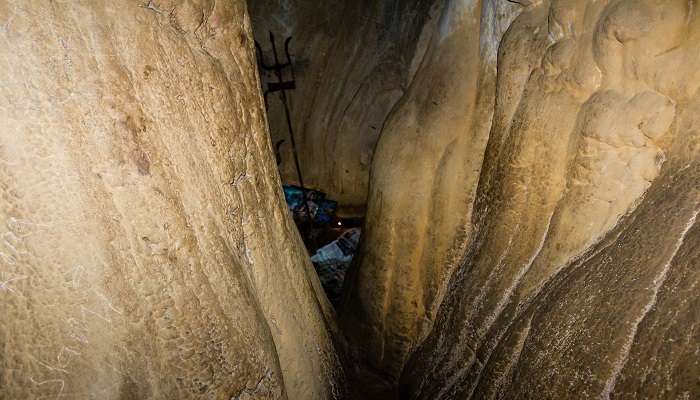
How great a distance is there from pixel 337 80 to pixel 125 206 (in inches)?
154

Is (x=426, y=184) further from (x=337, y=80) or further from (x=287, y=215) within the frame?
(x=337, y=80)

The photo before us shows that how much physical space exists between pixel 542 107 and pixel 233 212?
1.00 meters

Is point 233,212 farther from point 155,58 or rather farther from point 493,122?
point 493,122

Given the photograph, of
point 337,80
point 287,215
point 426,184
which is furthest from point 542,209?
point 337,80

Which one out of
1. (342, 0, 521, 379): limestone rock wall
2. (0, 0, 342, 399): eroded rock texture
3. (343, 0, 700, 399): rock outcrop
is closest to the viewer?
(0, 0, 342, 399): eroded rock texture

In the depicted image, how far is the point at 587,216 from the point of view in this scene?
1.54 metres

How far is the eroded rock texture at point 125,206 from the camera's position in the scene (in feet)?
3.84

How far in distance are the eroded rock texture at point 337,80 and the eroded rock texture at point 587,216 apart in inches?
108

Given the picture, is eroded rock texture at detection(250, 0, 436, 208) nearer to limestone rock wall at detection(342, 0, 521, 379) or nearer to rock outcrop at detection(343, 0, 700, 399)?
limestone rock wall at detection(342, 0, 521, 379)

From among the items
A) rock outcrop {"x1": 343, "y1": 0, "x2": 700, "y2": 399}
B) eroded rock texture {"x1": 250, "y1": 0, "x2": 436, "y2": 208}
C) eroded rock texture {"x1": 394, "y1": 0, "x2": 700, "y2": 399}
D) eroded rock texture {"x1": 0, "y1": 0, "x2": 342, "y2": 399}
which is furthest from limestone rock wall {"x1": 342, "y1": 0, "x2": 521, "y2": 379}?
→ eroded rock texture {"x1": 250, "y1": 0, "x2": 436, "y2": 208}

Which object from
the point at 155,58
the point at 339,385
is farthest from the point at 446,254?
the point at 155,58

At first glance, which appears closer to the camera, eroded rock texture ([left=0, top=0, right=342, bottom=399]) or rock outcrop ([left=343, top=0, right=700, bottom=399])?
eroded rock texture ([left=0, top=0, right=342, bottom=399])

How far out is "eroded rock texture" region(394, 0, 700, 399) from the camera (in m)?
1.26

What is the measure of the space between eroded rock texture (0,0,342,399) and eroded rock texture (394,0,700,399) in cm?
77
